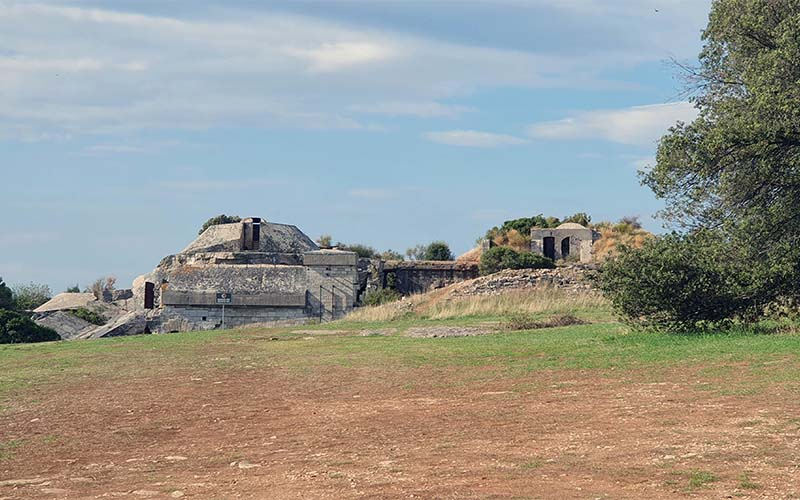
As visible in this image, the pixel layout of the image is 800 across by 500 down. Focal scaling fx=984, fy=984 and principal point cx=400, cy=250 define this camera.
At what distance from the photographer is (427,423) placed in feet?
35.8

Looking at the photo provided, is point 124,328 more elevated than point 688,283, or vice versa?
point 688,283

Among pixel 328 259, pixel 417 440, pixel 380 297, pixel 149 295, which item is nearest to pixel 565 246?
pixel 380 297

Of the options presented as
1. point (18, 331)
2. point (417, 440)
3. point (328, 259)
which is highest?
point (328, 259)

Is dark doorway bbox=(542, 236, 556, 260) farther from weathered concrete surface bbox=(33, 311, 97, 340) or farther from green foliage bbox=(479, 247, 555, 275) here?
weathered concrete surface bbox=(33, 311, 97, 340)

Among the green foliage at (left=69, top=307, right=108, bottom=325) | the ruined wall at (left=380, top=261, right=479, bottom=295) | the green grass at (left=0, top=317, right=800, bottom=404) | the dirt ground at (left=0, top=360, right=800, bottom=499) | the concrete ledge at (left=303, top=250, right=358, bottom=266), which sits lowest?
the dirt ground at (left=0, top=360, right=800, bottom=499)

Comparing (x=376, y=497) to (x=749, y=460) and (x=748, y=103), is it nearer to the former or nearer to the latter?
(x=749, y=460)

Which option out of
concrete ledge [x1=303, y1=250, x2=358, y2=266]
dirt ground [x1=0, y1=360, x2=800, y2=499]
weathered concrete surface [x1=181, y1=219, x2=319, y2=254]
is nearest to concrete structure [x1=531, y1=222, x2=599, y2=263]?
weathered concrete surface [x1=181, y1=219, x2=319, y2=254]

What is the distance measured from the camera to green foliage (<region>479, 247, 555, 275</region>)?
1991 inches

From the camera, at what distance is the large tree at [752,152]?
54.4 ft

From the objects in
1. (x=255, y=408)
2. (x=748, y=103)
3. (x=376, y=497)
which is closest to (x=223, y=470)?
(x=376, y=497)

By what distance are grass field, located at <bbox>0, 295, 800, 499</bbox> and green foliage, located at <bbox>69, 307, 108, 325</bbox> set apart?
23777mm

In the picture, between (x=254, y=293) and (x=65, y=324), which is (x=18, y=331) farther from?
(x=254, y=293)

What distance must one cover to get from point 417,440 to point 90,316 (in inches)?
1460

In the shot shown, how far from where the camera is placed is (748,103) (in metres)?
17.3
